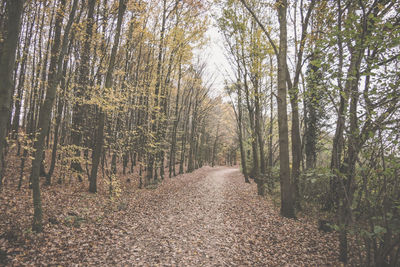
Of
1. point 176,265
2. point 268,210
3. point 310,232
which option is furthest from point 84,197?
point 310,232

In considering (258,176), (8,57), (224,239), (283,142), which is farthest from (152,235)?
(258,176)

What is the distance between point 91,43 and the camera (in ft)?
37.3

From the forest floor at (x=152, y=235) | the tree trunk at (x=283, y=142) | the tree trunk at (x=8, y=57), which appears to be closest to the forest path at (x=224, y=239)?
the forest floor at (x=152, y=235)

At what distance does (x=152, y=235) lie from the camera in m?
6.08

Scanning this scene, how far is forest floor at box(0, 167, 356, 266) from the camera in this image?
4742mm

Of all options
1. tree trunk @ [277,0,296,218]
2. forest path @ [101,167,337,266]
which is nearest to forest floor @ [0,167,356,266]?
forest path @ [101,167,337,266]

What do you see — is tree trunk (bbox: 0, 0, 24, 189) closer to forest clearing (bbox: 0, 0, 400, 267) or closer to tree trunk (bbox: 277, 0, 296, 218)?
forest clearing (bbox: 0, 0, 400, 267)

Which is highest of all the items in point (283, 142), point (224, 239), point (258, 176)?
point (283, 142)

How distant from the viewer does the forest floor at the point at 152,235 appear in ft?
15.6

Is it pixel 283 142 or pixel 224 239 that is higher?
pixel 283 142

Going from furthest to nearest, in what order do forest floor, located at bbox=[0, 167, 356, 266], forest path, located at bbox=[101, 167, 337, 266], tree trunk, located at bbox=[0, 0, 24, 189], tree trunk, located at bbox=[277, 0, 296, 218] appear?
tree trunk, located at bbox=[277, 0, 296, 218] → forest path, located at bbox=[101, 167, 337, 266] → forest floor, located at bbox=[0, 167, 356, 266] → tree trunk, located at bbox=[0, 0, 24, 189]

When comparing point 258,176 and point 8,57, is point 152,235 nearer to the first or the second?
point 8,57

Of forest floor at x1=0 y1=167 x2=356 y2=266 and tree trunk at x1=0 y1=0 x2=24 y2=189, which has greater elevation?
tree trunk at x1=0 y1=0 x2=24 y2=189

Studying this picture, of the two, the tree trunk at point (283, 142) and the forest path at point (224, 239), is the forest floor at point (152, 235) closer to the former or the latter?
the forest path at point (224, 239)
